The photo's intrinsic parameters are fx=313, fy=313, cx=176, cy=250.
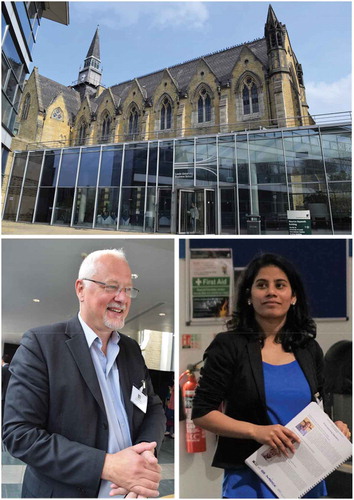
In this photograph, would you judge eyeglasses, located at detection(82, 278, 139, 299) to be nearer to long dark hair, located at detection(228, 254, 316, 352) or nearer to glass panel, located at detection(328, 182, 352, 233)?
long dark hair, located at detection(228, 254, 316, 352)

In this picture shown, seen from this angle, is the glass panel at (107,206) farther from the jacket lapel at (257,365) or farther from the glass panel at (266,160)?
the jacket lapel at (257,365)

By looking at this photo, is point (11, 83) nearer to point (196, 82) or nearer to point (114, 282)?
point (114, 282)

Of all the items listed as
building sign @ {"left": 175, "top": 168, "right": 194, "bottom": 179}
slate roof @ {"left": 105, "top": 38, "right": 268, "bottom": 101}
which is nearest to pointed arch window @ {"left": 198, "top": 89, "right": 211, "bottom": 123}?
slate roof @ {"left": 105, "top": 38, "right": 268, "bottom": 101}

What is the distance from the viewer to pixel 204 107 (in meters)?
9.33

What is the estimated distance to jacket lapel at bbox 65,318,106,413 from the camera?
4.49 ft

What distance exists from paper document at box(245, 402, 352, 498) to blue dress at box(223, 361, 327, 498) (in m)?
0.03

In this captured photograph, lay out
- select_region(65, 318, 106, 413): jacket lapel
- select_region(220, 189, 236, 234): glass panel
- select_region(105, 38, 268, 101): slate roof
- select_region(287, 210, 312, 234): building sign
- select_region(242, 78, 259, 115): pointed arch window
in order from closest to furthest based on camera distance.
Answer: select_region(65, 318, 106, 413): jacket lapel → select_region(287, 210, 312, 234): building sign → select_region(220, 189, 236, 234): glass panel → select_region(242, 78, 259, 115): pointed arch window → select_region(105, 38, 268, 101): slate roof

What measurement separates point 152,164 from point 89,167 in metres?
1.07

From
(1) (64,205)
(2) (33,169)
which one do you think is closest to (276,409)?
(1) (64,205)

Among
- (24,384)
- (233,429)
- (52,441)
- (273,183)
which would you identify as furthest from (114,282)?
(273,183)

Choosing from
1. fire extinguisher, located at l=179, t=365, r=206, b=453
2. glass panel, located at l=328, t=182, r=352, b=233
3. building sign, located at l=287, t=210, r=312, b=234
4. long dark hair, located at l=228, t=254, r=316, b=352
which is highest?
glass panel, located at l=328, t=182, r=352, b=233

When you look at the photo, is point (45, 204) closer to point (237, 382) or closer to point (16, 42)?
point (16, 42)

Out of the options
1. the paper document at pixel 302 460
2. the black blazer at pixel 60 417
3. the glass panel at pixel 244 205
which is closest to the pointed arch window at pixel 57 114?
the glass panel at pixel 244 205

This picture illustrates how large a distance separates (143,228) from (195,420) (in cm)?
339
